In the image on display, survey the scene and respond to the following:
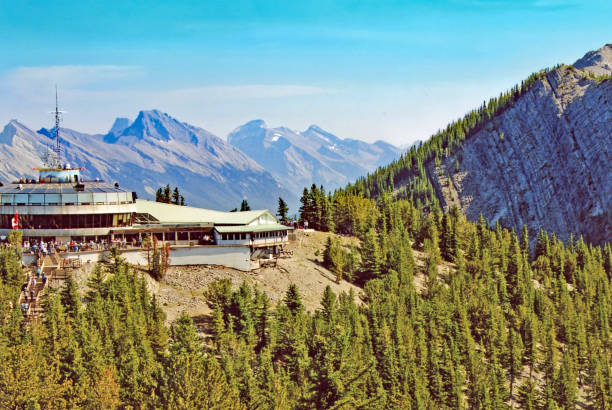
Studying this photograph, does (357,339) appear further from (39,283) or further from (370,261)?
(39,283)

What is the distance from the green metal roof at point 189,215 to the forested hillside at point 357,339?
14183mm

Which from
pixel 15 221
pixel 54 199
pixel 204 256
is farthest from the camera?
pixel 204 256

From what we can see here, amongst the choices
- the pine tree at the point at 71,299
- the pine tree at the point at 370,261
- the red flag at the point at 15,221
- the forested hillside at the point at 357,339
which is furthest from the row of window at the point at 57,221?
the pine tree at the point at 370,261

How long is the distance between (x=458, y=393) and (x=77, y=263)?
54.4 metres

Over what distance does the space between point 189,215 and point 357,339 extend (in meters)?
34.4

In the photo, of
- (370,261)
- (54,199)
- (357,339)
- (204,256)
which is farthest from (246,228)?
(54,199)

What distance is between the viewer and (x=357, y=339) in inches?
3688

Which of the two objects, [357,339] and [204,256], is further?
[204,256]

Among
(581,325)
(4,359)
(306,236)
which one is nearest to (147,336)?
(4,359)

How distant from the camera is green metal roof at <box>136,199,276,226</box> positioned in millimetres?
109562

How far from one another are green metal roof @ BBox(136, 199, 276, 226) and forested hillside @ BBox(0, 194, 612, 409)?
46.5 ft

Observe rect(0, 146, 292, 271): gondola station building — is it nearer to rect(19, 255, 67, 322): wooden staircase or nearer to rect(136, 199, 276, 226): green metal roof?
rect(136, 199, 276, 226): green metal roof

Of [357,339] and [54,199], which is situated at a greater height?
[54,199]

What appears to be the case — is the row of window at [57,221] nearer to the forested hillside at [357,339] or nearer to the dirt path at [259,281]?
the forested hillside at [357,339]
